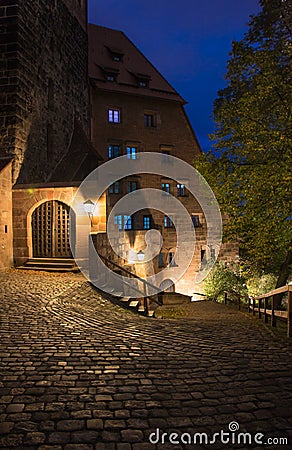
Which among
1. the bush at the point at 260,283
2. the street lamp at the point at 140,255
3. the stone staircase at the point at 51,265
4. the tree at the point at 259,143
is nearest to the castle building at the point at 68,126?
the stone staircase at the point at 51,265

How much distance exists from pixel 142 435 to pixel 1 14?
18648 millimetres

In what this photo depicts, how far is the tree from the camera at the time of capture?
44.9 feet

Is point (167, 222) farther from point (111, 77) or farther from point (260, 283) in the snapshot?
point (111, 77)

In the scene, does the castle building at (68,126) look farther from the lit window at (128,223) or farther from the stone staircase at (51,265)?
the stone staircase at (51,265)

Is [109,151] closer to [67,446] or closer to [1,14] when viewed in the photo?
[1,14]

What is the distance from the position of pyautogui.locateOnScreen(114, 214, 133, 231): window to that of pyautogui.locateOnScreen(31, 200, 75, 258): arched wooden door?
449 inches

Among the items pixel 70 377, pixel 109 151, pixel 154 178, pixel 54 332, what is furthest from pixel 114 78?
pixel 70 377

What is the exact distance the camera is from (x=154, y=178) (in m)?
30.3

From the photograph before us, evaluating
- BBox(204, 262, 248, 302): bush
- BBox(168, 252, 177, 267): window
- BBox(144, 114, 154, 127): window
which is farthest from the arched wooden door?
BBox(144, 114, 154, 127): window

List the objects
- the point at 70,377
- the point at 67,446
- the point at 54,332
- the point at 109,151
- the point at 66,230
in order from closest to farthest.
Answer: the point at 67,446 → the point at 70,377 → the point at 54,332 → the point at 66,230 → the point at 109,151

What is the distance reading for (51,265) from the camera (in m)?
15.1

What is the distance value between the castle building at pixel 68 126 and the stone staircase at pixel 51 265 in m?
0.62

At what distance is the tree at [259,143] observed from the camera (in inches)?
538

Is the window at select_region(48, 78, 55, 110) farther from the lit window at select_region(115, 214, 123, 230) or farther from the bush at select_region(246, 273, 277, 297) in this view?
the bush at select_region(246, 273, 277, 297)
